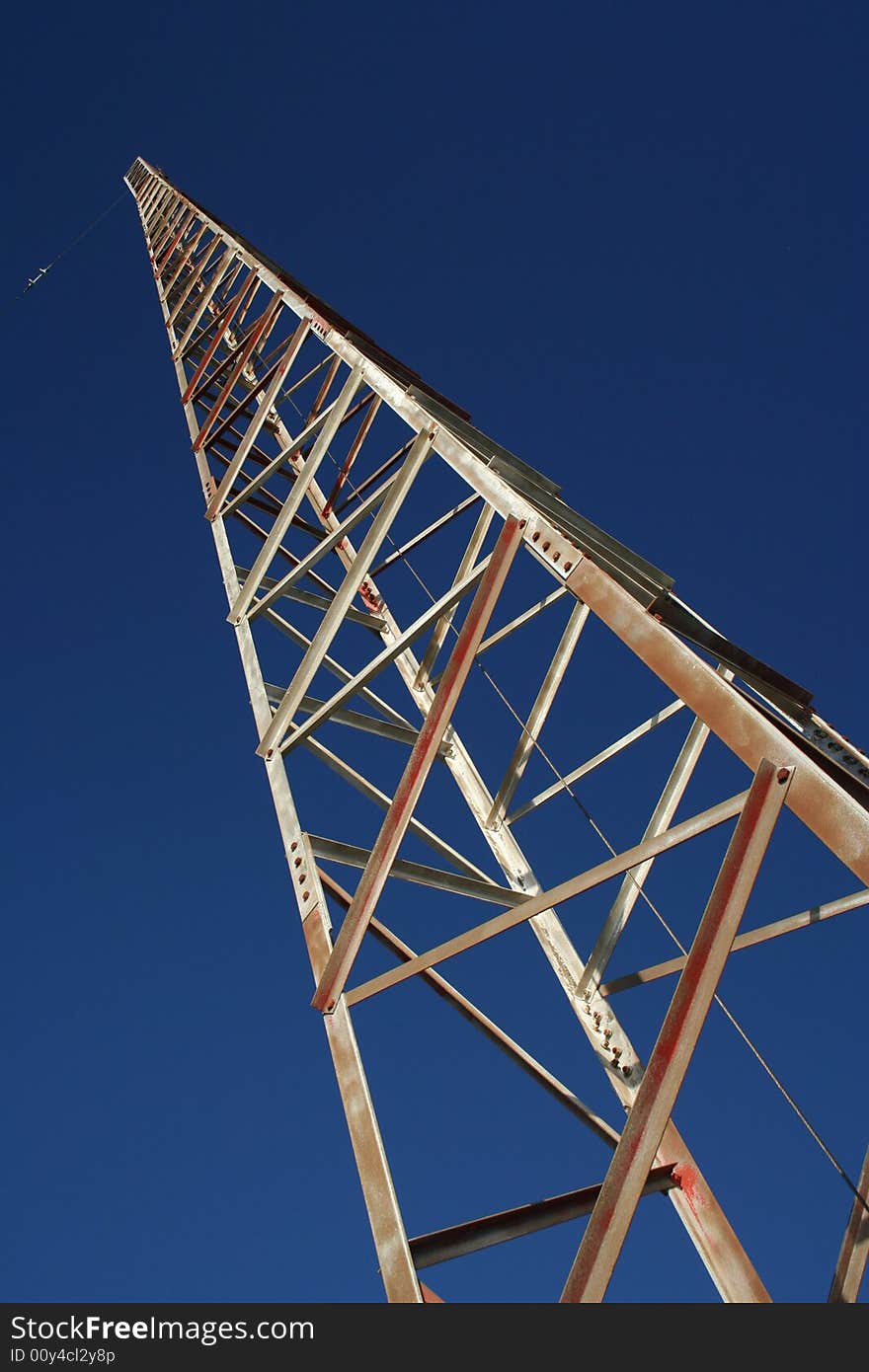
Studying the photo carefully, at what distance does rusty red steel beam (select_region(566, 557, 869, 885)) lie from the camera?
146 inches

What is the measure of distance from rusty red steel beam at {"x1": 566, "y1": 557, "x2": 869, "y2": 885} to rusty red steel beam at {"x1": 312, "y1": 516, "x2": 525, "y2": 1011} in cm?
78

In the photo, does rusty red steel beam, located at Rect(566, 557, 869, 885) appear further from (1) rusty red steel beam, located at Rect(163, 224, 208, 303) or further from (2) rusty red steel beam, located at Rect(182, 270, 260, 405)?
(1) rusty red steel beam, located at Rect(163, 224, 208, 303)

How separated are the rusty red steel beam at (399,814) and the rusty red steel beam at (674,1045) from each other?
Result: 2138mm

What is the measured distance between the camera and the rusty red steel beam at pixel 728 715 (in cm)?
370

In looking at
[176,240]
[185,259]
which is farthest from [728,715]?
[176,240]

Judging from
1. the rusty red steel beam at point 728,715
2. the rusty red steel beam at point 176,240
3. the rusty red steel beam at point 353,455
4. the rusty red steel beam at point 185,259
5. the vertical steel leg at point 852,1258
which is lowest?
the vertical steel leg at point 852,1258

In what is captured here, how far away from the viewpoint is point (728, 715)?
14.4 ft

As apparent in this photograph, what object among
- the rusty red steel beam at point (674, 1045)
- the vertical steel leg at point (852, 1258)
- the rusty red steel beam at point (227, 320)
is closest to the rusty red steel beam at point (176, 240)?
the rusty red steel beam at point (227, 320)

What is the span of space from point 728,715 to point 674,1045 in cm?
141

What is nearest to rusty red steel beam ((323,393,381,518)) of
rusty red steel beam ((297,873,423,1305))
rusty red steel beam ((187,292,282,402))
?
rusty red steel beam ((187,292,282,402))

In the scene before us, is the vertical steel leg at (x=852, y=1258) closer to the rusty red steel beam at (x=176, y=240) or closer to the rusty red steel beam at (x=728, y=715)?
the rusty red steel beam at (x=728, y=715)

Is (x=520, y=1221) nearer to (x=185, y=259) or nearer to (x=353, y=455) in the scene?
(x=353, y=455)

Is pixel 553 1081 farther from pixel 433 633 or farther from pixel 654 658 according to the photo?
pixel 433 633
